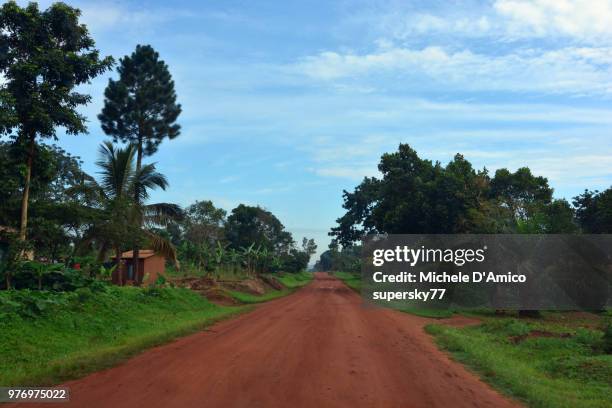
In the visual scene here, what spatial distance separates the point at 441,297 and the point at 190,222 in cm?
4914

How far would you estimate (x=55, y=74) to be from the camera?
17.3 meters

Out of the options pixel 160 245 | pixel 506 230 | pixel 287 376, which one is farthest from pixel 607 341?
pixel 160 245

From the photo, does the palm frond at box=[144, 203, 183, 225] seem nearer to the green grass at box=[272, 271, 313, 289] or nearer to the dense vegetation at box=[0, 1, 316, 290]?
the dense vegetation at box=[0, 1, 316, 290]

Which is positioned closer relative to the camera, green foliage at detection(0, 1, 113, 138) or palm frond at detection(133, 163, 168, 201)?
green foliage at detection(0, 1, 113, 138)

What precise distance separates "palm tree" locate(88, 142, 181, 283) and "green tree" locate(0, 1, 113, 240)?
17.1 feet

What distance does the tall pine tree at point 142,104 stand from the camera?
104ft

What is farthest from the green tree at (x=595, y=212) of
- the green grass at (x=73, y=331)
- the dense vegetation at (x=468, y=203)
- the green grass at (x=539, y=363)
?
the green grass at (x=73, y=331)

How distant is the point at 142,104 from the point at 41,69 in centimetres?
1553

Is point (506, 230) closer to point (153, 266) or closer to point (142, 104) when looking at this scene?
point (142, 104)

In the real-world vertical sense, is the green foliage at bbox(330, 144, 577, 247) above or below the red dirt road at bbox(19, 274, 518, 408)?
above

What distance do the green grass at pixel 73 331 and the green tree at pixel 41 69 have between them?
4600 millimetres

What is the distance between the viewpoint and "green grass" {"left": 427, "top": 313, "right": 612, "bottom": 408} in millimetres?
8273

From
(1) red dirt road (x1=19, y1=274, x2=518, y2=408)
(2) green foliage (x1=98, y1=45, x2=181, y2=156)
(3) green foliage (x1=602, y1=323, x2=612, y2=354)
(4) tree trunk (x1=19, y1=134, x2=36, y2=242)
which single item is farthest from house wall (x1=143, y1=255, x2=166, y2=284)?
(3) green foliage (x1=602, y1=323, x2=612, y2=354)

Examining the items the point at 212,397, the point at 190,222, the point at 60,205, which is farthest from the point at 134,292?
the point at 190,222
